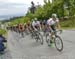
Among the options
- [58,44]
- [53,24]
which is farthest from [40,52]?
[53,24]

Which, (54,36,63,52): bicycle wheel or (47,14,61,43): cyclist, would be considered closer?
(54,36,63,52): bicycle wheel

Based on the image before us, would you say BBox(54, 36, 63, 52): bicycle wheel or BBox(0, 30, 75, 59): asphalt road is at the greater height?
BBox(54, 36, 63, 52): bicycle wheel

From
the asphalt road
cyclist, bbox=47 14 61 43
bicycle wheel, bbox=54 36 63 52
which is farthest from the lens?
cyclist, bbox=47 14 61 43

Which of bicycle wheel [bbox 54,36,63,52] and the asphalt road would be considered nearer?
the asphalt road

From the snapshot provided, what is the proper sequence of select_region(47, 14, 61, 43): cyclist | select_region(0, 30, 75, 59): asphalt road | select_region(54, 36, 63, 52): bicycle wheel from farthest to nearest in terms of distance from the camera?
select_region(47, 14, 61, 43): cyclist
select_region(54, 36, 63, 52): bicycle wheel
select_region(0, 30, 75, 59): asphalt road

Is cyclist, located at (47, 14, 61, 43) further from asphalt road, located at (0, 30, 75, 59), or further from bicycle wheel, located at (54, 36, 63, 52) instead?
asphalt road, located at (0, 30, 75, 59)

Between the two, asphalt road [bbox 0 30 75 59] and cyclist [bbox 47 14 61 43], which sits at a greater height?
cyclist [bbox 47 14 61 43]

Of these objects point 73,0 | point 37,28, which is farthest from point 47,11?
point 37,28

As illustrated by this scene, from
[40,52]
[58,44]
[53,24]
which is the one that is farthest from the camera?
[40,52]

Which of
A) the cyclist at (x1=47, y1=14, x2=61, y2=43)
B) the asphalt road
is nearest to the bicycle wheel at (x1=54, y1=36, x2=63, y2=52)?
the asphalt road

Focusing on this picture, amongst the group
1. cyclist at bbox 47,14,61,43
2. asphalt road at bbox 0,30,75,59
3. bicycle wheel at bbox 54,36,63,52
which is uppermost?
cyclist at bbox 47,14,61,43

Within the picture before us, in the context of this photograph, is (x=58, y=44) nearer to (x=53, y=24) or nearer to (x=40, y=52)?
(x=53, y=24)

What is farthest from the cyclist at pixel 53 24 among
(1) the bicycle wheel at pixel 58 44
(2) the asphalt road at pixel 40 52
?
(2) the asphalt road at pixel 40 52

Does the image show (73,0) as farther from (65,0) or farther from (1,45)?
(1,45)
